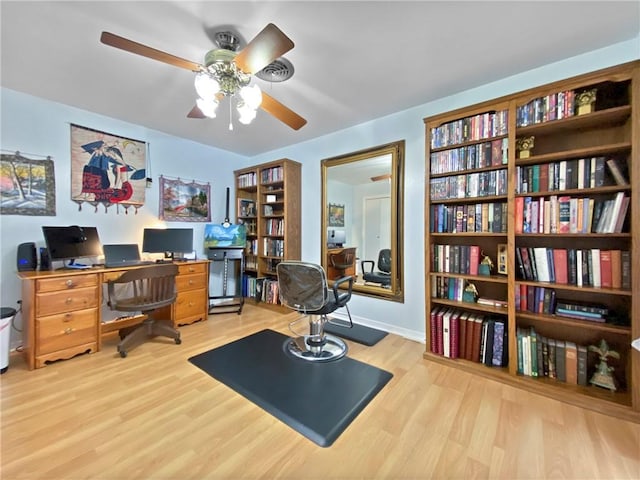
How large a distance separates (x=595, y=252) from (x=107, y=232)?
442cm

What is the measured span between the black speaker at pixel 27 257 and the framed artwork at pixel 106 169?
0.58 meters

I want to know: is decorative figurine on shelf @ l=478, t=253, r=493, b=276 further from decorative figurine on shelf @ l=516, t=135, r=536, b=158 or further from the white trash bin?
the white trash bin

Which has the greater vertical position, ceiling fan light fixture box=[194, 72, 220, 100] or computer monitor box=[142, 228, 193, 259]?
ceiling fan light fixture box=[194, 72, 220, 100]

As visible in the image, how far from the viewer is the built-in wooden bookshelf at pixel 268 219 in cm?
348

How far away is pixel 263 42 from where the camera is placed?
1.25m

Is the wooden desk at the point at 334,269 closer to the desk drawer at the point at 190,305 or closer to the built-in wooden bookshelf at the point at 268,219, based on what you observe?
the built-in wooden bookshelf at the point at 268,219

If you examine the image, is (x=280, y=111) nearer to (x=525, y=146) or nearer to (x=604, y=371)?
(x=525, y=146)

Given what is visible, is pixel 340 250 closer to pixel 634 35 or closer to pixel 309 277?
pixel 309 277

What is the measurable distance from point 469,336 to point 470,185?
126cm

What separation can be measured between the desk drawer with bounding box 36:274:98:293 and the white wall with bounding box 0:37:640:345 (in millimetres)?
661

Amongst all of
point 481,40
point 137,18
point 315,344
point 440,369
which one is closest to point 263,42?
point 137,18

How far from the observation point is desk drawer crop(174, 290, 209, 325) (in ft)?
9.45

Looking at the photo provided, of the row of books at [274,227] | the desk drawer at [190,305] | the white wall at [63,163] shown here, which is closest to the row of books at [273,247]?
the row of books at [274,227]

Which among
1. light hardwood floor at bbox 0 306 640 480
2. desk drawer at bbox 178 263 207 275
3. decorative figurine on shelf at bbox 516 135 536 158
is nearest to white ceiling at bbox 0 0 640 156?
decorative figurine on shelf at bbox 516 135 536 158
